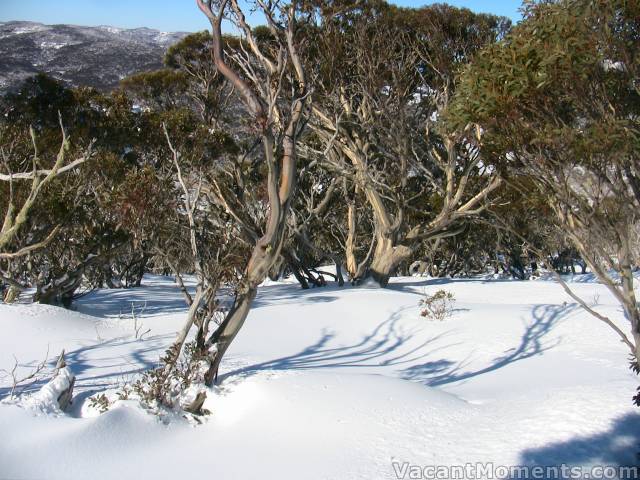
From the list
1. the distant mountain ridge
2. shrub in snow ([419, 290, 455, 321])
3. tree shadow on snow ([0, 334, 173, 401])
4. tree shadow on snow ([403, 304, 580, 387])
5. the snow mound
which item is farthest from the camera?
the distant mountain ridge

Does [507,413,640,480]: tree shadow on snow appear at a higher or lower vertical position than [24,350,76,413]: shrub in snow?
lower

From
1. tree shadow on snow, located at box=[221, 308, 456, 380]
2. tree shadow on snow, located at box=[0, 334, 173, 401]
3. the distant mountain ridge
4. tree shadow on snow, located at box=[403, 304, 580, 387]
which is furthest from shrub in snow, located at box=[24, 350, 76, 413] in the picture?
the distant mountain ridge

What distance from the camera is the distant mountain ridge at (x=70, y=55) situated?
64312mm

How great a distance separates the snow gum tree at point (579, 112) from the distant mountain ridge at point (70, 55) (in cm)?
5592

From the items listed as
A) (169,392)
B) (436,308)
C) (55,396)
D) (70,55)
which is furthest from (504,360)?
(70,55)

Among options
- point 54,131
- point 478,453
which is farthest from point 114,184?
point 478,453

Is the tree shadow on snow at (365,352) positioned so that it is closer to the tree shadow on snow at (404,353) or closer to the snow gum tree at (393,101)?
the tree shadow on snow at (404,353)

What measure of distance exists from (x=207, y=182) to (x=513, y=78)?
34.5ft

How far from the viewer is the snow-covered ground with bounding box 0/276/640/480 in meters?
4.29

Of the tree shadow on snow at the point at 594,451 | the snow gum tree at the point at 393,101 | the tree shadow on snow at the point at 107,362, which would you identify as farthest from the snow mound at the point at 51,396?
the snow gum tree at the point at 393,101

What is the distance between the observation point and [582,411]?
5078 mm

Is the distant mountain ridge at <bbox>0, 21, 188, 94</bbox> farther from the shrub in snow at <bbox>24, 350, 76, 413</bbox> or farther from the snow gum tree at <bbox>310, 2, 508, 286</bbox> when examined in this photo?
the shrub in snow at <bbox>24, 350, 76, 413</bbox>

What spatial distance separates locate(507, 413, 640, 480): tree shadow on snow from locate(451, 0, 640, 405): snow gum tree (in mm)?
565

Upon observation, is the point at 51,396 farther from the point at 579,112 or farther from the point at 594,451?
the point at 579,112
